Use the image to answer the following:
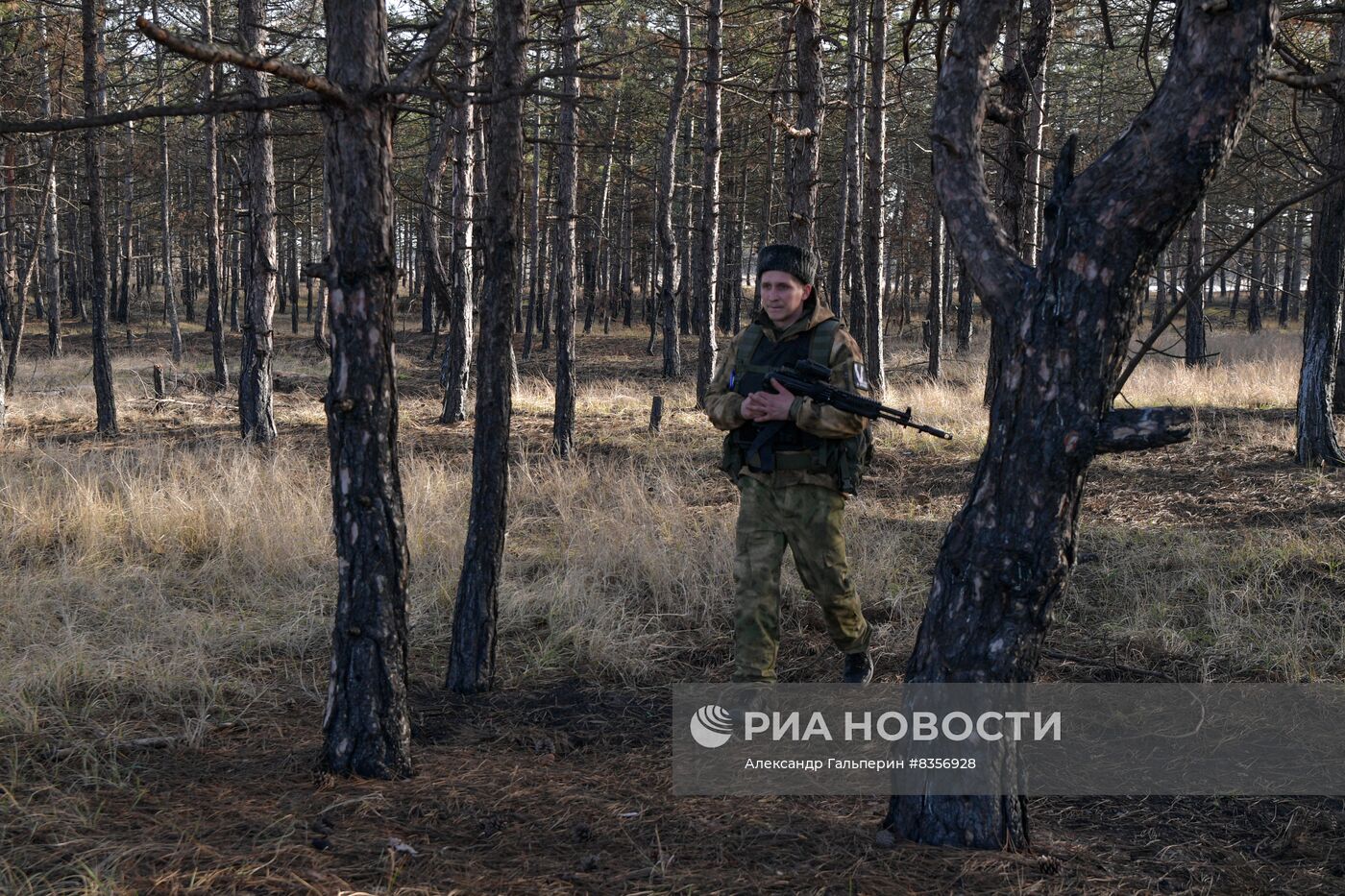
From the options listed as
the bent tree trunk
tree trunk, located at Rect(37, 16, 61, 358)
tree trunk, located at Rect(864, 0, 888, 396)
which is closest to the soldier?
the bent tree trunk

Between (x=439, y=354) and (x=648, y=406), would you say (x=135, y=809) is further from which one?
(x=439, y=354)

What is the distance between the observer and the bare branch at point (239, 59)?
2471 mm

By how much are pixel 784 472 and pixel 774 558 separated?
39cm

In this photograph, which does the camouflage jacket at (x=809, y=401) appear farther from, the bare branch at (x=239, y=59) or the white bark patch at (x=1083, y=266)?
the bare branch at (x=239, y=59)

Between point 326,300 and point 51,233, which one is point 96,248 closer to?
point 326,300

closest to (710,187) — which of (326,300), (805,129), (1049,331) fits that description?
(805,129)

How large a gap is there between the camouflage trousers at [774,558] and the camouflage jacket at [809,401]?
6 centimetres

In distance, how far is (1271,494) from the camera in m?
8.30

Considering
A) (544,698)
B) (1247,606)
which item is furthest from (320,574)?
(1247,606)

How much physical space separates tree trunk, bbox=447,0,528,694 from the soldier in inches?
39.3

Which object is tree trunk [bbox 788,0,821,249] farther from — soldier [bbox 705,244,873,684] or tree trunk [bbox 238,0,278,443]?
tree trunk [bbox 238,0,278,443]

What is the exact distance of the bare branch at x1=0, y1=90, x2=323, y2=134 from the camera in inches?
110

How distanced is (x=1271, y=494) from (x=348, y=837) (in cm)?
817

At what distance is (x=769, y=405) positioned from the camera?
4195mm
